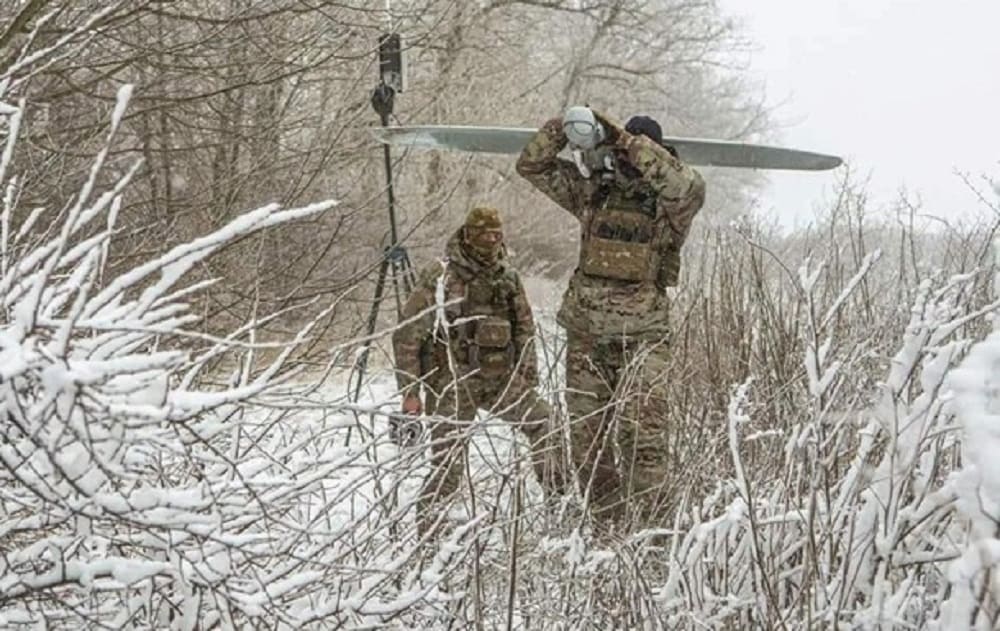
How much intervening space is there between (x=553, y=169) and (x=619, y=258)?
501 millimetres

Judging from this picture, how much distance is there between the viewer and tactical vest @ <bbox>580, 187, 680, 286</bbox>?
A: 4.60 metres

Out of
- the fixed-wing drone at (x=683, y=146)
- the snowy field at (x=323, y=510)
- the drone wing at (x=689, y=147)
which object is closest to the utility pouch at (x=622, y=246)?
the fixed-wing drone at (x=683, y=146)

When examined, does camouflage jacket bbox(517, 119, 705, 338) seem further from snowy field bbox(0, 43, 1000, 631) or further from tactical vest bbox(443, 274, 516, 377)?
snowy field bbox(0, 43, 1000, 631)

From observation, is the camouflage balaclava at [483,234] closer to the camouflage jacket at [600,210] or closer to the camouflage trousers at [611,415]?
the camouflage jacket at [600,210]

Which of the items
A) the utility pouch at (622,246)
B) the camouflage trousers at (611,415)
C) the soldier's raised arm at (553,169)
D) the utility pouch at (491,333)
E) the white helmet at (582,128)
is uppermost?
the white helmet at (582,128)

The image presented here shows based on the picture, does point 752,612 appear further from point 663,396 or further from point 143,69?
point 143,69

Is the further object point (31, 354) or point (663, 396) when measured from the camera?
Result: point (663, 396)

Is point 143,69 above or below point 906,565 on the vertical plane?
above

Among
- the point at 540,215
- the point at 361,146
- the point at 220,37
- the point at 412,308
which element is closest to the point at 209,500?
the point at 412,308

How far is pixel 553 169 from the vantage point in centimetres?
473

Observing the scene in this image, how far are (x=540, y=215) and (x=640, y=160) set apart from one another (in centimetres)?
1319

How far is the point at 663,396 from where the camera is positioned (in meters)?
4.26

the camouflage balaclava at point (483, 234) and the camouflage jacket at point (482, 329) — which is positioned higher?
the camouflage balaclava at point (483, 234)

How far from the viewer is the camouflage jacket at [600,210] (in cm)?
448
